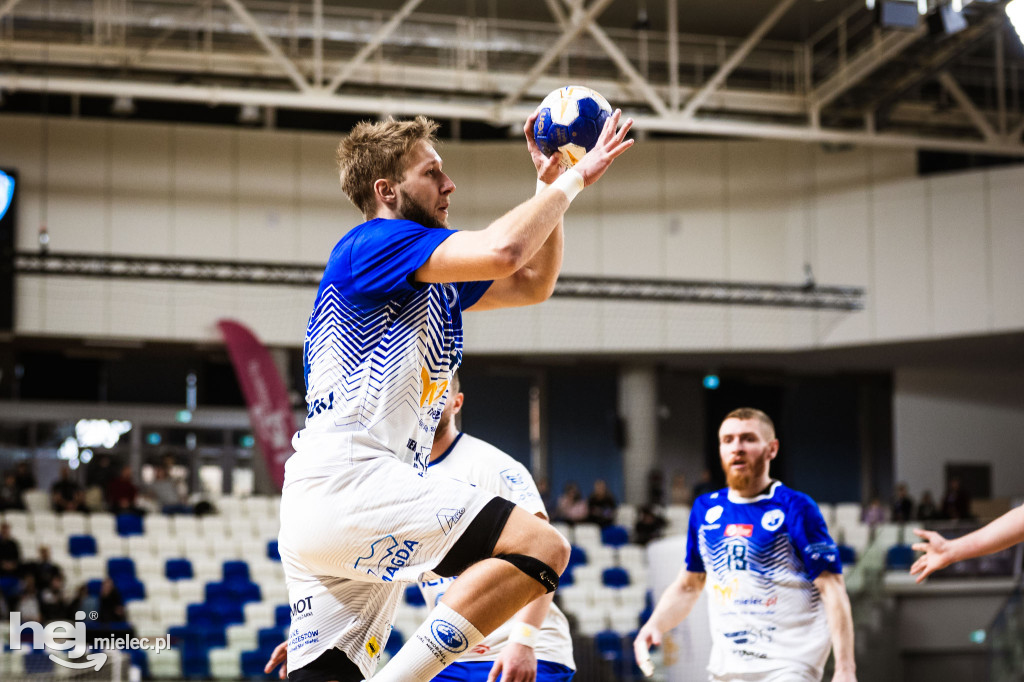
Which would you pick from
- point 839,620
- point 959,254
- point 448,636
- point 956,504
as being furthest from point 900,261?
point 448,636

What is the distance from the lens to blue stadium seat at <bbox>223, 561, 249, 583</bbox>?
14.5m

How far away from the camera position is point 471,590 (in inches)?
112

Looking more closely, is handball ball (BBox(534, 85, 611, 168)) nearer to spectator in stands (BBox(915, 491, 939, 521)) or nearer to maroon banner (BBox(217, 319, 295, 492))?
maroon banner (BBox(217, 319, 295, 492))

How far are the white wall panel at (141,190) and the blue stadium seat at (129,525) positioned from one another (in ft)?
20.3

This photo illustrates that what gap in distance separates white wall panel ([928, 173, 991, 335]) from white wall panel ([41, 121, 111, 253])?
15.6m

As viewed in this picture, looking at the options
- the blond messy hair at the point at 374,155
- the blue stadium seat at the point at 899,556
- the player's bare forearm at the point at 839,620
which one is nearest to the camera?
the blond messy hair at the point at 374,155

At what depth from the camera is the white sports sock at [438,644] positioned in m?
2.82

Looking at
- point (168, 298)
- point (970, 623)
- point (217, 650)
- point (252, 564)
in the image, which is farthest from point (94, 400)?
point (970, 623)

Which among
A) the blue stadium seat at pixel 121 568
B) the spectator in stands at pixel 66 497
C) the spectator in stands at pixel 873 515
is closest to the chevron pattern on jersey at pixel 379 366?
the blue stadium seat at pixel 121 568

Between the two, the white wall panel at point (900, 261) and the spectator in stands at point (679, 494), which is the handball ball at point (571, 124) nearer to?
the spectator in stands at point (679, 494)

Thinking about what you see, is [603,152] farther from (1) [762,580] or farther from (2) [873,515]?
(2) [873,515]

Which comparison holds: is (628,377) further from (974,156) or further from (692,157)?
(974,156)

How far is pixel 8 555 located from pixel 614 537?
8929mm

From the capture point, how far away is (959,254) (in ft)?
64.3
